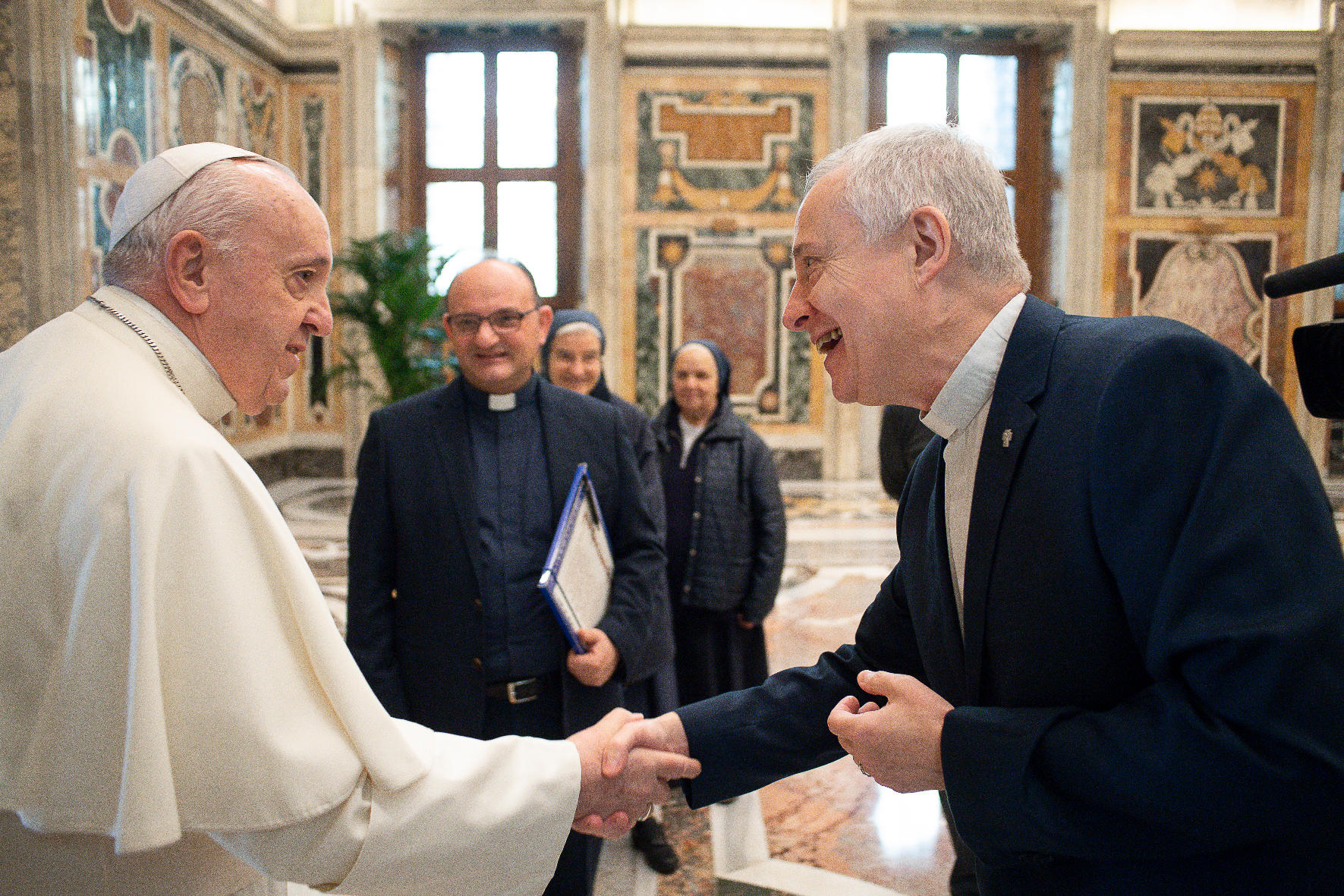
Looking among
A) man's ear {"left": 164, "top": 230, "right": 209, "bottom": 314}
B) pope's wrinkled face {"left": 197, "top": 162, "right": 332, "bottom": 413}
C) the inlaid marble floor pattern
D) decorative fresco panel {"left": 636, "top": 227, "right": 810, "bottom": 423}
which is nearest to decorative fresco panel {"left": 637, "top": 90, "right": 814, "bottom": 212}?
decorative fresco panel {"left": 636, "top": 227, "right": 810, "bottom": 423}

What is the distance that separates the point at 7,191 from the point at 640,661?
20.6 feet

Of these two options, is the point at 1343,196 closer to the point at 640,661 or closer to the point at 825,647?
the point at 825,647

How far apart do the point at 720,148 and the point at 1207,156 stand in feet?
16.8

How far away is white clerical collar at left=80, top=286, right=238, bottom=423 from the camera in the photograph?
1456 mm

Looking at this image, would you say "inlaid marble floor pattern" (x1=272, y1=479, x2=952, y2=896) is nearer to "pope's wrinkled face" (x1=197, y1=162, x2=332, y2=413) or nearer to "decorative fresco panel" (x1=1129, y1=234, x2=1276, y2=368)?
"pope's wrinkled face" (x1=197, y1=162, x2=332, y2=413)

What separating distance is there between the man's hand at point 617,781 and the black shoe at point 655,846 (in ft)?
4.73

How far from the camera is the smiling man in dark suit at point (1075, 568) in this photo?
1018 mm

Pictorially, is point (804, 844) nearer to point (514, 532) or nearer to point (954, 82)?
point (514, 532)

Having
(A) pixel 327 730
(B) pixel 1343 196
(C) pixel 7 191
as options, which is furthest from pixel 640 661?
(B) pixel 1343 196

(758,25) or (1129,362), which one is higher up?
(758,25)

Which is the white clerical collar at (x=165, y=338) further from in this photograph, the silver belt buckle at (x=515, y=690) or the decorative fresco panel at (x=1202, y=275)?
the decorative fresco panel at (x=1202, y=275)

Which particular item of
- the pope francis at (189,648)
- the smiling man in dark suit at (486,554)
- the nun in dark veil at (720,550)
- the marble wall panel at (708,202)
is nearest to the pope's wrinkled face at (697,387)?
the nun in dark veil at (720,550)

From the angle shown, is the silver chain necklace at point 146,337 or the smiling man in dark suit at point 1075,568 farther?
the silver chain necklace at point 146,337

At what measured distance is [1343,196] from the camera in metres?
10.9
